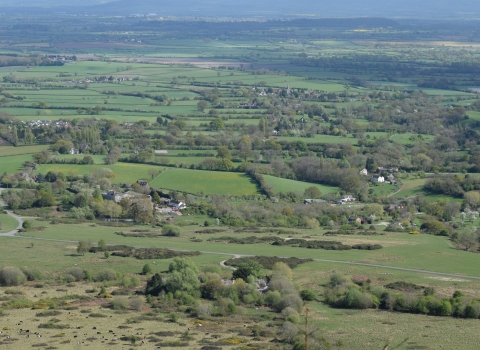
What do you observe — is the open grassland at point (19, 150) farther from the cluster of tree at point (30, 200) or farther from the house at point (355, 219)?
the house at point (355, 219)

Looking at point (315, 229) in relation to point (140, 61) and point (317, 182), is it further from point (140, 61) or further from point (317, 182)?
point (140, 61)

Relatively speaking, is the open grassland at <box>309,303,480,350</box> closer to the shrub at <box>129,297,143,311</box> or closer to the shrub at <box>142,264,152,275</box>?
the shrub at <box>129,297,143,311</box>

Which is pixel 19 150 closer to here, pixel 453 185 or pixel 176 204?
pixel 176 204

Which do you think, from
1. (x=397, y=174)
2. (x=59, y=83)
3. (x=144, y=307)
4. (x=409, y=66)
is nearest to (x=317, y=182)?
(x=397, y=174)

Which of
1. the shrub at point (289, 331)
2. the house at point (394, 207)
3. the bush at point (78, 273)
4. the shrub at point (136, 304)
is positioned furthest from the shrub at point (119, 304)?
the house at point (394, 207)

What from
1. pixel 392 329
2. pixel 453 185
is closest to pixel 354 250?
pixel 392 329
